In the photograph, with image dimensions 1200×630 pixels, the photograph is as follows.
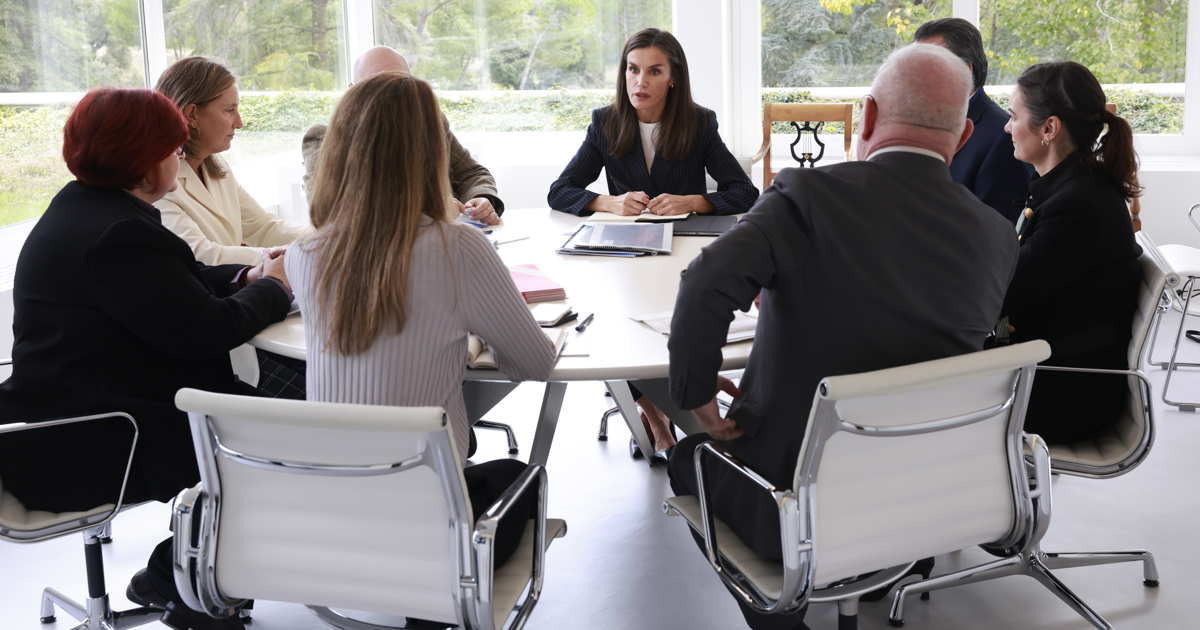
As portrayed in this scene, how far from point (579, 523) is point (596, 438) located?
2.34ft

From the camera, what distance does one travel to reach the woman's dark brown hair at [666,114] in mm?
4000

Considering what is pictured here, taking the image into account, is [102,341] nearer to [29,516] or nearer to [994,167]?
[29,516]

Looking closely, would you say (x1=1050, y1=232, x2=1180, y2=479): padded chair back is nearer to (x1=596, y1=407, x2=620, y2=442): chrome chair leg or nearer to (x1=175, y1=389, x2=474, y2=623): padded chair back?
(x1=175, y1=389, x2=474, y2=623): padded chair back

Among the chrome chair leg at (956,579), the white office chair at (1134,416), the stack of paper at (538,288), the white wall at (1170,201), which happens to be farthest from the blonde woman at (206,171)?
the white wall at (1170,201)

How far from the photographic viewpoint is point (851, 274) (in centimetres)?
179

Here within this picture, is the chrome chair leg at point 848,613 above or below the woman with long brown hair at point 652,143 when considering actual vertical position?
below

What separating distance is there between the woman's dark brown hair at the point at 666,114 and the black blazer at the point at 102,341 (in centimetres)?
207

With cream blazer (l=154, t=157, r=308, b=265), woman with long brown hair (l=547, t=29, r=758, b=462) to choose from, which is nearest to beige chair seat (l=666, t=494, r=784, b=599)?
cream blazer (l=154, t=157, r=308, b=265)

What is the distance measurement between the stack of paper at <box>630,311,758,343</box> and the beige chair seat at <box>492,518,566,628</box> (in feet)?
1.67

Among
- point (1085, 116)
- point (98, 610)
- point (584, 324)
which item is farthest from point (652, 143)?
point (98, 610)

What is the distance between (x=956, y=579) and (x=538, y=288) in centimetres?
117

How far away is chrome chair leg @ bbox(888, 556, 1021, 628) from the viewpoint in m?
2.53

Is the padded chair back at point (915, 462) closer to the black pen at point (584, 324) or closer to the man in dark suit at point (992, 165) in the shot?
the black pen at point (584, 324)

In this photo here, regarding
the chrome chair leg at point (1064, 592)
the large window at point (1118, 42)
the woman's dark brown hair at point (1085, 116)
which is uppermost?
the large window at point (1118, 42)
